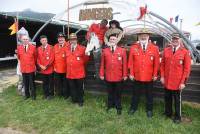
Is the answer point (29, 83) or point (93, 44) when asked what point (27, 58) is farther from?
point (93, 44)

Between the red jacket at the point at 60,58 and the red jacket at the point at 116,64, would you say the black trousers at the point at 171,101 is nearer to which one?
the red jacket at the point at 116,64

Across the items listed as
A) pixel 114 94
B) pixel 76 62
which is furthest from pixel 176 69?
pixel 76 62

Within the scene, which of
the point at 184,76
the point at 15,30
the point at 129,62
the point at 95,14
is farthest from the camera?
the point at 15,30

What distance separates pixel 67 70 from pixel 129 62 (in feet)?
5.64

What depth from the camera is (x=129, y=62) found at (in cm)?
714

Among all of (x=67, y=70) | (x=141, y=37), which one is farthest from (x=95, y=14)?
(x=141, y=37)

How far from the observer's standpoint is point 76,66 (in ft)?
26.3

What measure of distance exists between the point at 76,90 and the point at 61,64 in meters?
0.78

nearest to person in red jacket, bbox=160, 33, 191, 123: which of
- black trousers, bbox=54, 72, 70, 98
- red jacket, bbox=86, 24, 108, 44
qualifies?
red jacket, bbox=86, 24, 108, 44

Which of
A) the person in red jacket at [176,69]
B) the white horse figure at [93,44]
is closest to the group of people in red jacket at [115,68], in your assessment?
the person in red jacket at [176,69]

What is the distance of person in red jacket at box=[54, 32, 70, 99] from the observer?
8.45 metres

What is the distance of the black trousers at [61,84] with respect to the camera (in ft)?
28.4

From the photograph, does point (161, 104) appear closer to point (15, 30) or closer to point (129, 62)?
point (129, 62)

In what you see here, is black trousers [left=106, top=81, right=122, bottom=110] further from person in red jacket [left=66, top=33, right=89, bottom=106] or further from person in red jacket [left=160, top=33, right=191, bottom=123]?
person in red jacket [left=160, top=33, right=191, bottom=123]
